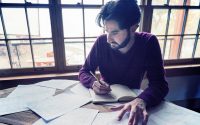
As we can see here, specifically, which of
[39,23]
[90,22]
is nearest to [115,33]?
[90,22]

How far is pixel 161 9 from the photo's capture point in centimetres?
180

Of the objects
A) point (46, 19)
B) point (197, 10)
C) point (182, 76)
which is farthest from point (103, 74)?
point (197, 10)

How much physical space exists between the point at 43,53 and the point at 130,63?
99 centimetres

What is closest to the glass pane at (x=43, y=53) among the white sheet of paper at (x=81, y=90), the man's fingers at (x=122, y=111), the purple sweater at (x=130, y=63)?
the purple sweater at (x=130, y=63)

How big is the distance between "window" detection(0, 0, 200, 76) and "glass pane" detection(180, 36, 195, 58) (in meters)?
0.15

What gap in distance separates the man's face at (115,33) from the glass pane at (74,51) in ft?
2.37

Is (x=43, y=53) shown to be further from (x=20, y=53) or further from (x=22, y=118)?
(x=22, y=118)

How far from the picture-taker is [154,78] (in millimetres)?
959

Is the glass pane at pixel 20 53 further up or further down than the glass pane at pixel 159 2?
further down

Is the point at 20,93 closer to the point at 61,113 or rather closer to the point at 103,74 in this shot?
the point at 61,113

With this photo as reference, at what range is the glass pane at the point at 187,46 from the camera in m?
2.00

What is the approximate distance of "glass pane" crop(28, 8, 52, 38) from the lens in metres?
1.54

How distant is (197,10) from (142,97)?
5.49ft

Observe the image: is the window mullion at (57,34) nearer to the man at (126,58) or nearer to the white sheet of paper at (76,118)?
the man at (126,58)
